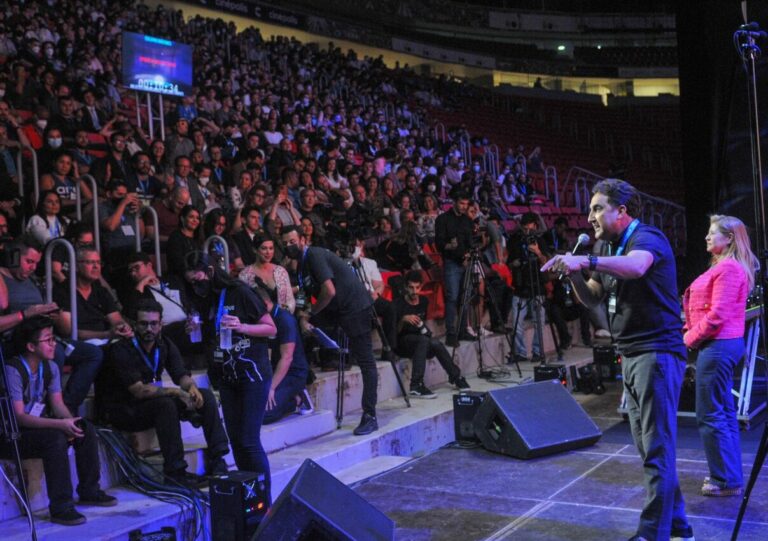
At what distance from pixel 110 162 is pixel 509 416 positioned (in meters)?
4.58

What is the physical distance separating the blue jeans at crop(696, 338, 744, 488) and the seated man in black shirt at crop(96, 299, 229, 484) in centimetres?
300

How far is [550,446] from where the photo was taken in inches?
232

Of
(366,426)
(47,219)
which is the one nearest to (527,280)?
(366,426)

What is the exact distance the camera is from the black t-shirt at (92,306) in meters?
5.59

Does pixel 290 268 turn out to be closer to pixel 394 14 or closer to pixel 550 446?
pixel 550 446

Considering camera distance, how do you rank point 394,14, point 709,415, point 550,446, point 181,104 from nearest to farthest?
1. point 709,415
2. point 550,446
3. point 181,104
4. point 394,14

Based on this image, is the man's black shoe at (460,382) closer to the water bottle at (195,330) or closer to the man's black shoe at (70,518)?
the water bottle at (195,330)

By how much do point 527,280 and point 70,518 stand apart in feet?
20.9

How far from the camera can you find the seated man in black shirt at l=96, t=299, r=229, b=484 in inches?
197

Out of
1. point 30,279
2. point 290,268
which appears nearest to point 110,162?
point 290,268

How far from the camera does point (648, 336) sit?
3639 millimetres

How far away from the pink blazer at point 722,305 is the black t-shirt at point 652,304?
3.99ft

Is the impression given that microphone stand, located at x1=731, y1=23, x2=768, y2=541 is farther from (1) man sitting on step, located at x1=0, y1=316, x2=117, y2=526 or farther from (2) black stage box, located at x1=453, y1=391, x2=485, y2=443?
(1) man sitting on step, located at x1=0, y1=316, x2=117, y2=526

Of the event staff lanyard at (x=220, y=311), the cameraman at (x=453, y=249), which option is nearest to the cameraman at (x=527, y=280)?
the cameraman at (x=453, y=249)
